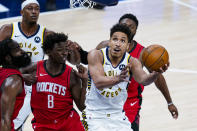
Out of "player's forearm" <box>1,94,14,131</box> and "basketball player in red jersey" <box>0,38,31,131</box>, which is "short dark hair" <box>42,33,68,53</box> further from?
"player's forearm" <box>1,94,14,131</box>

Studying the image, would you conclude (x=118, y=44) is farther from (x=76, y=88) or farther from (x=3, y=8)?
(x=3, y=8)

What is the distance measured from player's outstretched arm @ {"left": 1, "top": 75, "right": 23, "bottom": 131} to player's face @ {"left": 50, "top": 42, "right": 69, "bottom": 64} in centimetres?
68

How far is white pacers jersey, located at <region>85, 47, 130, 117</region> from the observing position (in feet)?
16.4

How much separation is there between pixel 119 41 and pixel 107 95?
61 centimetres

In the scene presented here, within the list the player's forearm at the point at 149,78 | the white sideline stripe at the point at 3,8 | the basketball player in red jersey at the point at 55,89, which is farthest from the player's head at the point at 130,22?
the white sideline stripe at the point at 3,8

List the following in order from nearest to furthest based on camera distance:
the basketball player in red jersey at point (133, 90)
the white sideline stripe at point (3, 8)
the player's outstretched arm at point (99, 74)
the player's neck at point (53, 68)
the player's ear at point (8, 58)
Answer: the player's outstretched arm at point (99, 74) < the player's ear at point (8, 58) < the player's neck at point (53, 68) < the basketball player in red jersey at point (133, 90) < the white sideline stripe at point (3, 8)

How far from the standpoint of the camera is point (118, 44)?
4867 millimetres

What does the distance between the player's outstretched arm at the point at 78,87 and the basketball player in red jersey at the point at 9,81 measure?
60 cm

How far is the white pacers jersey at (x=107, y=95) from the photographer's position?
4.99m

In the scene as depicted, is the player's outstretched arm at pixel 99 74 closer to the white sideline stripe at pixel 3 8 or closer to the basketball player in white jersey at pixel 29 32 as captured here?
the basketball player in white jersey at pixel 29 32

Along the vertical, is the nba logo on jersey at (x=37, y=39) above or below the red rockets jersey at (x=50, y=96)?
above

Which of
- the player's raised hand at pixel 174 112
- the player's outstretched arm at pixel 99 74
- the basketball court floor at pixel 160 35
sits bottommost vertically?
the basketball court floor at pixel 160 35

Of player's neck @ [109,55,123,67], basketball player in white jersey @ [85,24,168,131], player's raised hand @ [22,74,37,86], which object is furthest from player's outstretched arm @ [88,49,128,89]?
player's raised hand @ [22,74,37,86]

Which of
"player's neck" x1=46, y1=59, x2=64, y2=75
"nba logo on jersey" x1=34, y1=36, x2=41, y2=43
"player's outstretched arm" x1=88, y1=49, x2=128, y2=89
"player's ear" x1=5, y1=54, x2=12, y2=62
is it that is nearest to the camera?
"player's outstretched arm" x1=88, y1=49, x2=128, y2=89
